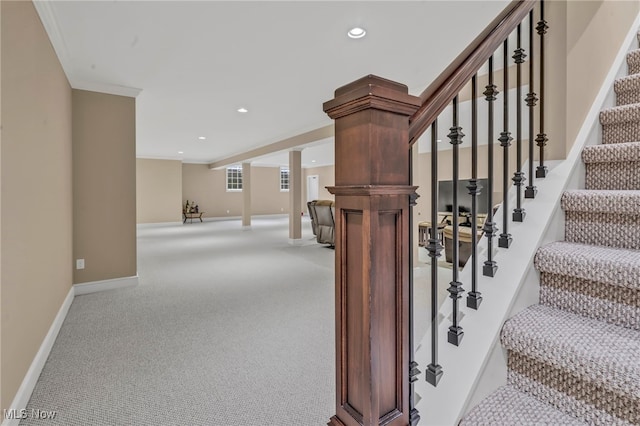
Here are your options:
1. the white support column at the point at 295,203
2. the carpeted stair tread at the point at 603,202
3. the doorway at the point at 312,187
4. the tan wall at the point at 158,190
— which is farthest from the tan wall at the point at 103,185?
the doorway at the point at 312,187

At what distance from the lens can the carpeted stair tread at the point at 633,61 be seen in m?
1.67

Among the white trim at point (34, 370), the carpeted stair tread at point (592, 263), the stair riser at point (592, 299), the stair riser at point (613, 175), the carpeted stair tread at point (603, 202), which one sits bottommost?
the white trim at point (34, 370)

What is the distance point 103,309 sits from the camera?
3.14 metres

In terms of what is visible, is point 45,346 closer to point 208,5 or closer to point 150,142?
point 208,5

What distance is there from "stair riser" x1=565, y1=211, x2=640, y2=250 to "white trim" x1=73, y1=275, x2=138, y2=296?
4.33m

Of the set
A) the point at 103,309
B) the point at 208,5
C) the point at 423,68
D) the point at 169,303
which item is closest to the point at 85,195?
the point at 103,309

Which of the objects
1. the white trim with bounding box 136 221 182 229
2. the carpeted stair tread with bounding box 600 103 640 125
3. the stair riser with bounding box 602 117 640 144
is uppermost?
the carpeted stair tread with bounding box 600 103 640 125

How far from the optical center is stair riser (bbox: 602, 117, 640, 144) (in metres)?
1.37

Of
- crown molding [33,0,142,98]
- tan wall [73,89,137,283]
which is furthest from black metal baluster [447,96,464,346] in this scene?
tan wall [73,89,137,283]

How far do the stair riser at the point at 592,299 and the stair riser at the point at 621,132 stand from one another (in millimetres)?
832

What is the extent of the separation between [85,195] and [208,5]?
2648 mm

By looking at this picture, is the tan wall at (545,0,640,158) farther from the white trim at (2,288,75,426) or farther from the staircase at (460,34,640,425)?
the white trim at (2,288,75,426)

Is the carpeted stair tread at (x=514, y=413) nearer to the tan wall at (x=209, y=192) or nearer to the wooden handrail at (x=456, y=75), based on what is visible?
the wooden handrail at (x=456, y=75)

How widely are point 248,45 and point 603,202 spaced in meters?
2.84
